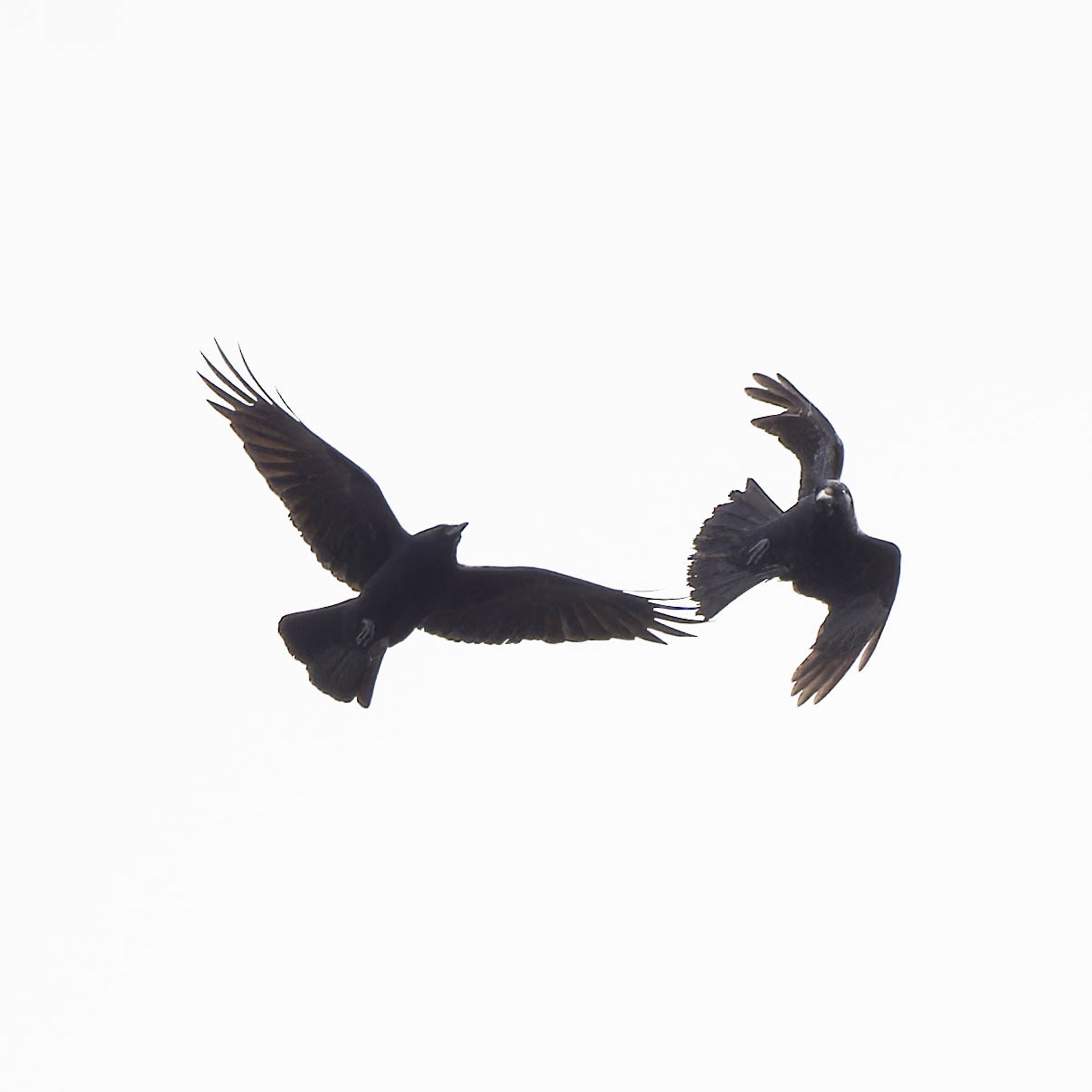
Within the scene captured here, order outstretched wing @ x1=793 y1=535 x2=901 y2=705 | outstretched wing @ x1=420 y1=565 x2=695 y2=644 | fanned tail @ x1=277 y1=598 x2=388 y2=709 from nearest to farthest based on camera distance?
fanned tail @ x1=277 y1=598 x2=388 y2=709 → outstretched wing @ x1=420 y1=565 x2=695 y2=644 → outstretched wing @ x1=793 y1=535 x2=901 y2=705

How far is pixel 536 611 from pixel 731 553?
1208 millimetres

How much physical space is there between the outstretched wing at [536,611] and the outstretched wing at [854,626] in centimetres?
98


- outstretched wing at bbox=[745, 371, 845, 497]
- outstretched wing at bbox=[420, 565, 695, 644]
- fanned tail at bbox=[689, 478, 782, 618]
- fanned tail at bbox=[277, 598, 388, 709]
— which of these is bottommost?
fanned tail at bbox=[277, 598, 388, 709]

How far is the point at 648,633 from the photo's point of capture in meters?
12.0

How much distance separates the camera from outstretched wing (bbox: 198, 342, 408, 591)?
11453 mm

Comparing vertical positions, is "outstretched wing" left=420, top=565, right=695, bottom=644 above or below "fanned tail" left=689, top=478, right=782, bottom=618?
below

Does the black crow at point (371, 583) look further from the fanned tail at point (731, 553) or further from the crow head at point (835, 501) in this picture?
the crow head at point (835, 501)

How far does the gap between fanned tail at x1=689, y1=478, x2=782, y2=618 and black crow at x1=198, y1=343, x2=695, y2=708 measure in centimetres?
27

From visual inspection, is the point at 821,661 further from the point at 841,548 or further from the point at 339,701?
the point at 339,701

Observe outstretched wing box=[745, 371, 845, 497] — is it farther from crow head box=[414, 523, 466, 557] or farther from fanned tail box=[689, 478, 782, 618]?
crow head box=[414, 523, 466, 557]

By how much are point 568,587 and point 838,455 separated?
6.61 feet

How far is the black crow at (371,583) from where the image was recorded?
37.0ft

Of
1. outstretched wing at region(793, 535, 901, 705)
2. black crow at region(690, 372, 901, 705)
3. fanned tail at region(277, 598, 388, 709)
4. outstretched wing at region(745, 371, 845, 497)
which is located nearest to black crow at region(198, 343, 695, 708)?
fanned tail at region(277, 598, 388, 709)

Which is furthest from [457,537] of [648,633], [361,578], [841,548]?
[841,548]
